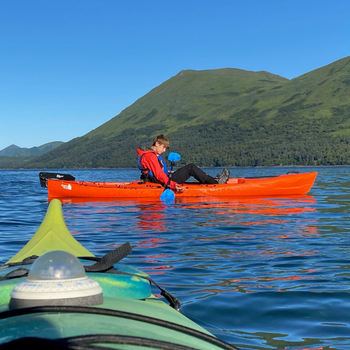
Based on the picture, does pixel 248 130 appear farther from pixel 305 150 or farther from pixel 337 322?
pixel 337 322

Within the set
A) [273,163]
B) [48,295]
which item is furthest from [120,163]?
[48,295]

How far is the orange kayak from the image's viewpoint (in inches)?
601

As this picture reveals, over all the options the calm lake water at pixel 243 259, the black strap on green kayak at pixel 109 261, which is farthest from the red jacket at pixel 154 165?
the black strap on green kayak at pixel 109 261

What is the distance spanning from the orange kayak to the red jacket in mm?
579

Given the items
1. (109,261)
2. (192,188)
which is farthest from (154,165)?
(109,261)

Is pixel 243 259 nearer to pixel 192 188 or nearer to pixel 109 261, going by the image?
pixel 109 261

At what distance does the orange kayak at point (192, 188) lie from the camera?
1526cm

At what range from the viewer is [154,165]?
14164mm

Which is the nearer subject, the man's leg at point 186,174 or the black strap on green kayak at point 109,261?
the black strap on green kayak at point 109,261

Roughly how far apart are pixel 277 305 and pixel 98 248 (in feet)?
12.1

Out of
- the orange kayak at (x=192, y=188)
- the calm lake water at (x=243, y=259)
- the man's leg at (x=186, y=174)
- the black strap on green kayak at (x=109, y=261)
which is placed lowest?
the calm lake water at (x=243, y=259)

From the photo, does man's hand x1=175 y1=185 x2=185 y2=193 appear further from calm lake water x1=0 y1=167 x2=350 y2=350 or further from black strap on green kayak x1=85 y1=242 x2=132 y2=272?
black strap on green kayak x1=85 y1=242 x2=132 y2=272

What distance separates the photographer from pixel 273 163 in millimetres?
147000

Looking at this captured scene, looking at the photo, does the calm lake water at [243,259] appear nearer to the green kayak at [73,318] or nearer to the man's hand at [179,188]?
the green kayak at [73,318]
